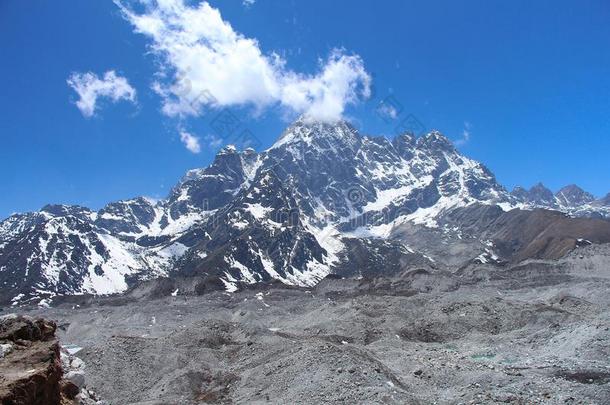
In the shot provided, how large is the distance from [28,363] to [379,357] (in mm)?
45419

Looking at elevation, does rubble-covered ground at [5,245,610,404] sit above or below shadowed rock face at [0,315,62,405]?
above

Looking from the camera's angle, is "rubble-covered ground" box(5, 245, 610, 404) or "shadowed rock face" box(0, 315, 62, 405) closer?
"shadowed rock face" box(0, 315, 62, 405)

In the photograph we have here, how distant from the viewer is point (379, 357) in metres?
61.8

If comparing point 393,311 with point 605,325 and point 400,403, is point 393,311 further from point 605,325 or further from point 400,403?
point 400,403

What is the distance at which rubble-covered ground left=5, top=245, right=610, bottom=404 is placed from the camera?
42219 mm

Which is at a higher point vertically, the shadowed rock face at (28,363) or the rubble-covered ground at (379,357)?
the rubble-covered ground at (379,357)

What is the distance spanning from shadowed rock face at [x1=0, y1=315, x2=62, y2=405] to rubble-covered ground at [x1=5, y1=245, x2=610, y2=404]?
74.2ft

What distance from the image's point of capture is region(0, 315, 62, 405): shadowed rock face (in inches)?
805

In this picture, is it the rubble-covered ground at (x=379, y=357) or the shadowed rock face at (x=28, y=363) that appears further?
the rubble-covered ground at (x=379, y=357)

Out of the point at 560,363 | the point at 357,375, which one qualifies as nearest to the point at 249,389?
the point at 357,375

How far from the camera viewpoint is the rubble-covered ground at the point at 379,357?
4222cm

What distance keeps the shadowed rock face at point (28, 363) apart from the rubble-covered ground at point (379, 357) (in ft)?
74.2

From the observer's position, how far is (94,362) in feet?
202

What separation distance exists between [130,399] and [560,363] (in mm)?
41067
